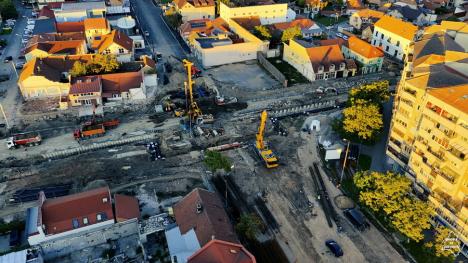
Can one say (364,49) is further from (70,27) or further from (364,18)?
(70,27)

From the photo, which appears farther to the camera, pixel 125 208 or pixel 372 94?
pixel 372 94

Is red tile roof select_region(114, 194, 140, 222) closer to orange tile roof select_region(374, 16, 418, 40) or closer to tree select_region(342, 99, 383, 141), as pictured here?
tree select_region(342, 99, 383, 141)

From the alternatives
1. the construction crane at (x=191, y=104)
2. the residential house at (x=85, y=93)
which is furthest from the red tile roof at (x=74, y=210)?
the residential house at (x=85, y=93)

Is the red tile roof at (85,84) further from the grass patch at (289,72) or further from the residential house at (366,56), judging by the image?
the residential house at (366,56)

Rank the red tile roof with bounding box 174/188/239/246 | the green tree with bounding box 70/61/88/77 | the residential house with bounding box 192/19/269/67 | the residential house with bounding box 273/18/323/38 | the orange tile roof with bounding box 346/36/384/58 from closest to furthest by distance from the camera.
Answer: the red tile roof with bounding box 174/188/239/246 → the green tree with bounding box 70/61/88/77 → the orange tile roof with bounding box 346/36/384/58 → the residential house with bounding box 192/19/269/67 → the residential house with bounding box 273/18/323/38

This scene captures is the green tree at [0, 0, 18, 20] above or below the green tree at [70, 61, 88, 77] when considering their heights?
above

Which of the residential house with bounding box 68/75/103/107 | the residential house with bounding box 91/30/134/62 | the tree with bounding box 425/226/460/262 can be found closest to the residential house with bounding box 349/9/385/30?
the residential house with bounding box 91/30/134/62

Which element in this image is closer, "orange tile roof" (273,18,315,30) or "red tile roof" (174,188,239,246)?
"red tile roof" (174,188,239,246)

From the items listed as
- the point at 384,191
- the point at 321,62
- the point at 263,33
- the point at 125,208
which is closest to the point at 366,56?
the point at 321,62
